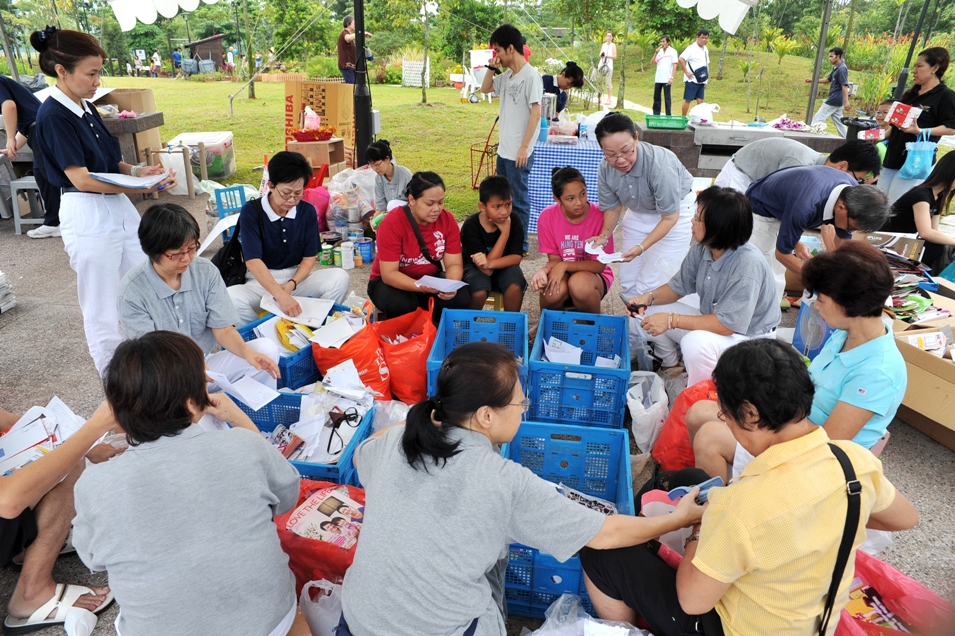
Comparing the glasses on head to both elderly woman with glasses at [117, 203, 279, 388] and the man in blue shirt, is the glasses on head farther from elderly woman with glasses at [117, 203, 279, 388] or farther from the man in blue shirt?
the man in blue shirt

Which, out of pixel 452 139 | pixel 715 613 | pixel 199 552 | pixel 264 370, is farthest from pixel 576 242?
pixel 452 139

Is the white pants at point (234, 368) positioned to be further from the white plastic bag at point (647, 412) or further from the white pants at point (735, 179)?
the white pants at point (735, 179)

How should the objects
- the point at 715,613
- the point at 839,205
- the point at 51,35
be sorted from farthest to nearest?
1. the point at 839,205
2. the point at 51,35
3. the point at 715,613

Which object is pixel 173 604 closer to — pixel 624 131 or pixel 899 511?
pixel 899 511

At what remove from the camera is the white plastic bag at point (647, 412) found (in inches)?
123

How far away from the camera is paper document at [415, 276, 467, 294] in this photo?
12.1 ft

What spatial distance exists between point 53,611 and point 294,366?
58.0 inches

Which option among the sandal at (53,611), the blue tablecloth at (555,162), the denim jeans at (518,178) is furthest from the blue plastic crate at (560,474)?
the blue tablecloth at (555,162)

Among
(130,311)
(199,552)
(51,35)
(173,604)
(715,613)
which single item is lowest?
(715,613)

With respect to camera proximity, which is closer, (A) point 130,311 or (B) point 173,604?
(B) point 173,604

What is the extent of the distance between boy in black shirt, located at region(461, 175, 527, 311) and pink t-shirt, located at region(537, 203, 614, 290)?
20 centimetres

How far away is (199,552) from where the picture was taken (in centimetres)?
151

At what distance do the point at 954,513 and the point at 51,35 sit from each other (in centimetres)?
499

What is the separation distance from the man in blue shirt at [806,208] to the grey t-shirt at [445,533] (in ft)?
8.58
